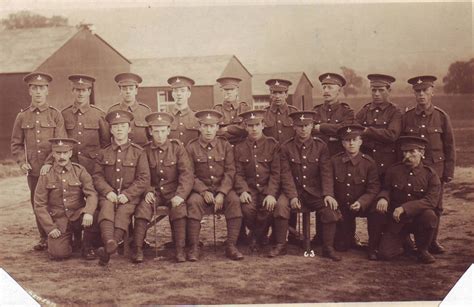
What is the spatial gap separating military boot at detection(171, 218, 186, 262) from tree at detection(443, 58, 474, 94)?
2.17 m

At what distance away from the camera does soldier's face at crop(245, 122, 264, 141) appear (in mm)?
3564

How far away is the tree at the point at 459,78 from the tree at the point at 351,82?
61cm

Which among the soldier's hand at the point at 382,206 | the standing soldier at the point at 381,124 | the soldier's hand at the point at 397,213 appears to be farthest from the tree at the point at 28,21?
the soldier's hand at the point at 397,213

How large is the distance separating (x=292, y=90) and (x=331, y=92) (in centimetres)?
31

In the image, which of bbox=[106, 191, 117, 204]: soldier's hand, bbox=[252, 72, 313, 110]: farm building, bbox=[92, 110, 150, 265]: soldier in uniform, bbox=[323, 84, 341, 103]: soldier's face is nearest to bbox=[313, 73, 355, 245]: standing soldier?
bbox=[323, 84, 341, 103]: soldier's face

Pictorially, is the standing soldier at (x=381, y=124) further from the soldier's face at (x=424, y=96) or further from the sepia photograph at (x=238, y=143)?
the soldier's face at (x=424, y=96)

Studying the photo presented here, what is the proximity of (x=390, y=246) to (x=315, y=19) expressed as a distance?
1755mm

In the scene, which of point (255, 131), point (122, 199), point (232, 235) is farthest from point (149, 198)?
point (255, 131)

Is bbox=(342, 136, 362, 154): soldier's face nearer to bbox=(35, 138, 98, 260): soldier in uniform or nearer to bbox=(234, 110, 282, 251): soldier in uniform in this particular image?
bbox=(234, 110, 282, 251): soldier in uniform

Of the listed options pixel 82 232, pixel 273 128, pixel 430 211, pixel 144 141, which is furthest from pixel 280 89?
pixel 82 232

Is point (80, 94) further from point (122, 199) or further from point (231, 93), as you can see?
point (231, 93)

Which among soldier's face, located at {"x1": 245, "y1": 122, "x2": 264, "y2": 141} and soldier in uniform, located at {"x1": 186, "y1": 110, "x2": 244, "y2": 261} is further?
soldier's face, located at {"x1": 245, "y1": 122, "x2": 264, "y2": 141}

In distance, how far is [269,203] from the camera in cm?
342

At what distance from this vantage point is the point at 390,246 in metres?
3.31
